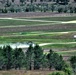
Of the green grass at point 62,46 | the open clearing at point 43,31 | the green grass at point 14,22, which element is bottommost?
the green grass at point 14,22

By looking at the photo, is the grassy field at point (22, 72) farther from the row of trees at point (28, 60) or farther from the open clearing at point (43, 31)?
the open clearing at point (43, 31)

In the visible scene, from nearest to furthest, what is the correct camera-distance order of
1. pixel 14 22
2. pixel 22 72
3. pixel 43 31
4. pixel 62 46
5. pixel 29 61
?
pixel 22 72
pixel 29 61
pixel 62 46
pixel 43 31
pixel 14 22

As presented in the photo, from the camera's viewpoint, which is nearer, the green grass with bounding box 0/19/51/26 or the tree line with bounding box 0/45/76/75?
the tree line with bounding box 0/45/76/75

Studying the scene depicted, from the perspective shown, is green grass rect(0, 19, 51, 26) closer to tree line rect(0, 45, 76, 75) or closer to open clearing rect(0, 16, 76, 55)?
open clearing rect(0, 16, 76, 55)

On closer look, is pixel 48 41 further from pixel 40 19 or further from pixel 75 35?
pixel 40 19

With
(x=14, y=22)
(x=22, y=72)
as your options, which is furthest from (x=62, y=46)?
(x=14, y=22)

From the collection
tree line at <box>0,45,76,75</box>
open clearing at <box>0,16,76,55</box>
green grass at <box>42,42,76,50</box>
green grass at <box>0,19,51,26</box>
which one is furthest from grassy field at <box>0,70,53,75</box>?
green grass at <box>0,19,51,26</box>

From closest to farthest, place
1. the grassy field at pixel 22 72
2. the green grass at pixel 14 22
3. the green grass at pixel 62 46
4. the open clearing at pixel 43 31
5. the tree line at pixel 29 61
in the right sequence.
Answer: the grassy field at pixel 22 72
the tree line at pixel 29 61
the green grass at pixel 62 46
the open clearing at pixel 43 31
the green grass at pixel 14 22

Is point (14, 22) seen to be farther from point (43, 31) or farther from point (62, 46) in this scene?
point (62, 46)

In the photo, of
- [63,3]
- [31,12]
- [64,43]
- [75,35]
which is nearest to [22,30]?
[75,35]

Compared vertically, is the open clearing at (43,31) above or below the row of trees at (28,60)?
below

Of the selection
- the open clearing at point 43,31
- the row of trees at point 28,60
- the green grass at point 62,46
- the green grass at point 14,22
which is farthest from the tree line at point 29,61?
the green grass at point 14,22

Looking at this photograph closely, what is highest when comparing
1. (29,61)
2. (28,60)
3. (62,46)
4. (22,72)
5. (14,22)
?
(28,60)
